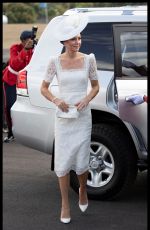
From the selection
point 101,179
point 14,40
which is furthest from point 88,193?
point 14,40

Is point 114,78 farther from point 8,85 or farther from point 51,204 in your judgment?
point 8,85

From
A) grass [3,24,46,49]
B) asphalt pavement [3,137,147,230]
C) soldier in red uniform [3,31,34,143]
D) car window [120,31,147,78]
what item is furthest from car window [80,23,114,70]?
grass [3,24,46,49]

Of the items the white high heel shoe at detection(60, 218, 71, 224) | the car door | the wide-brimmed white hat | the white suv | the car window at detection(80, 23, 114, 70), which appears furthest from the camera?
the car window at detection(80, 23, 114, 70)

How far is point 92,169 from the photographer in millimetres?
5352

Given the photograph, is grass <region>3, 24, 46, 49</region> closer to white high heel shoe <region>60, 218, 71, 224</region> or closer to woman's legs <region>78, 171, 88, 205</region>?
woman's legs <region>78, 171, 88, 205</region>

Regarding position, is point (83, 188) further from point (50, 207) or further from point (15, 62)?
point (15, 62)

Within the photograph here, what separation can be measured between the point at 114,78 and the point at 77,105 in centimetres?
76

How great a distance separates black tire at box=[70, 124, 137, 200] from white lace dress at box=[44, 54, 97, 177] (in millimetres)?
511

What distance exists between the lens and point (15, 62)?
8.14 meters

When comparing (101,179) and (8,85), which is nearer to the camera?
(101,179)

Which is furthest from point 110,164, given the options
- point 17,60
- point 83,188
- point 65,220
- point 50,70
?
point 17,60

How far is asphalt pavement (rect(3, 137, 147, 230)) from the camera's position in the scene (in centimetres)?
473

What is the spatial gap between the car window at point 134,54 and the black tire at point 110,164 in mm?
555

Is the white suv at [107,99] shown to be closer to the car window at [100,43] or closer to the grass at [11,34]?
the car window at [100,43]
